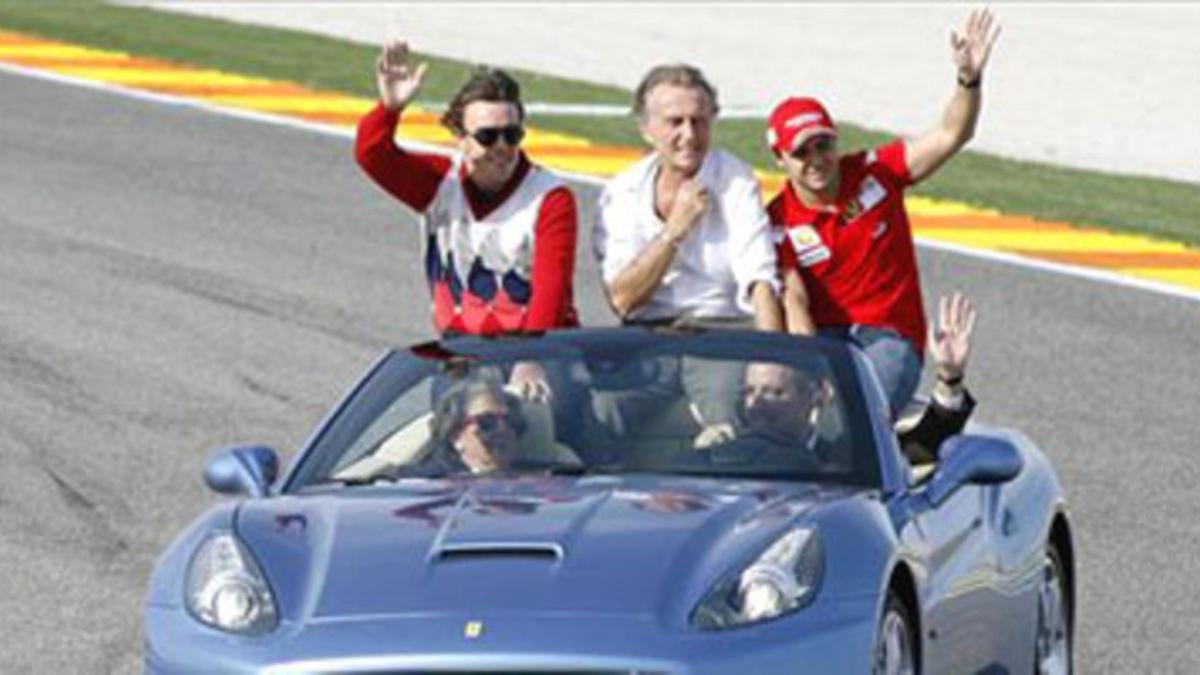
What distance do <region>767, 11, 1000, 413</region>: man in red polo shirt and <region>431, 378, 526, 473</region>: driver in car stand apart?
2188 mm

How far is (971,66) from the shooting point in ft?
41.6

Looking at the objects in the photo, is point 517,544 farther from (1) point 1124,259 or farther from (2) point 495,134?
(1) point 1124,259

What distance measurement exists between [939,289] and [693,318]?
8.63m

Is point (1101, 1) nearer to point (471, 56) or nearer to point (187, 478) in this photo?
point (471, 56)

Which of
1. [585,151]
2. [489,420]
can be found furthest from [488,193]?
[585,151]

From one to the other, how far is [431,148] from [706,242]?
12.9 m

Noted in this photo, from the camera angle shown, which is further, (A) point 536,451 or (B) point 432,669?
(A) point 536,451

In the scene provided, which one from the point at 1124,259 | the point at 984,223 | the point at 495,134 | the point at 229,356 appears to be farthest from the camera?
the point at 984,223

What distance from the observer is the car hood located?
8.61 meters

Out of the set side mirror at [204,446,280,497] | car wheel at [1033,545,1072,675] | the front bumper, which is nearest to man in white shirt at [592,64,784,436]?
car wheel at [1033,545,1072,675]

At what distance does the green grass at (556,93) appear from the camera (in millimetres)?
23594

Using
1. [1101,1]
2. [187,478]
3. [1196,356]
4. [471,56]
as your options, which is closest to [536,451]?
[187,478]

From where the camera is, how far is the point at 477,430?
387 inches

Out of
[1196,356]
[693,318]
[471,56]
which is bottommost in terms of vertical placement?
[471,56]
